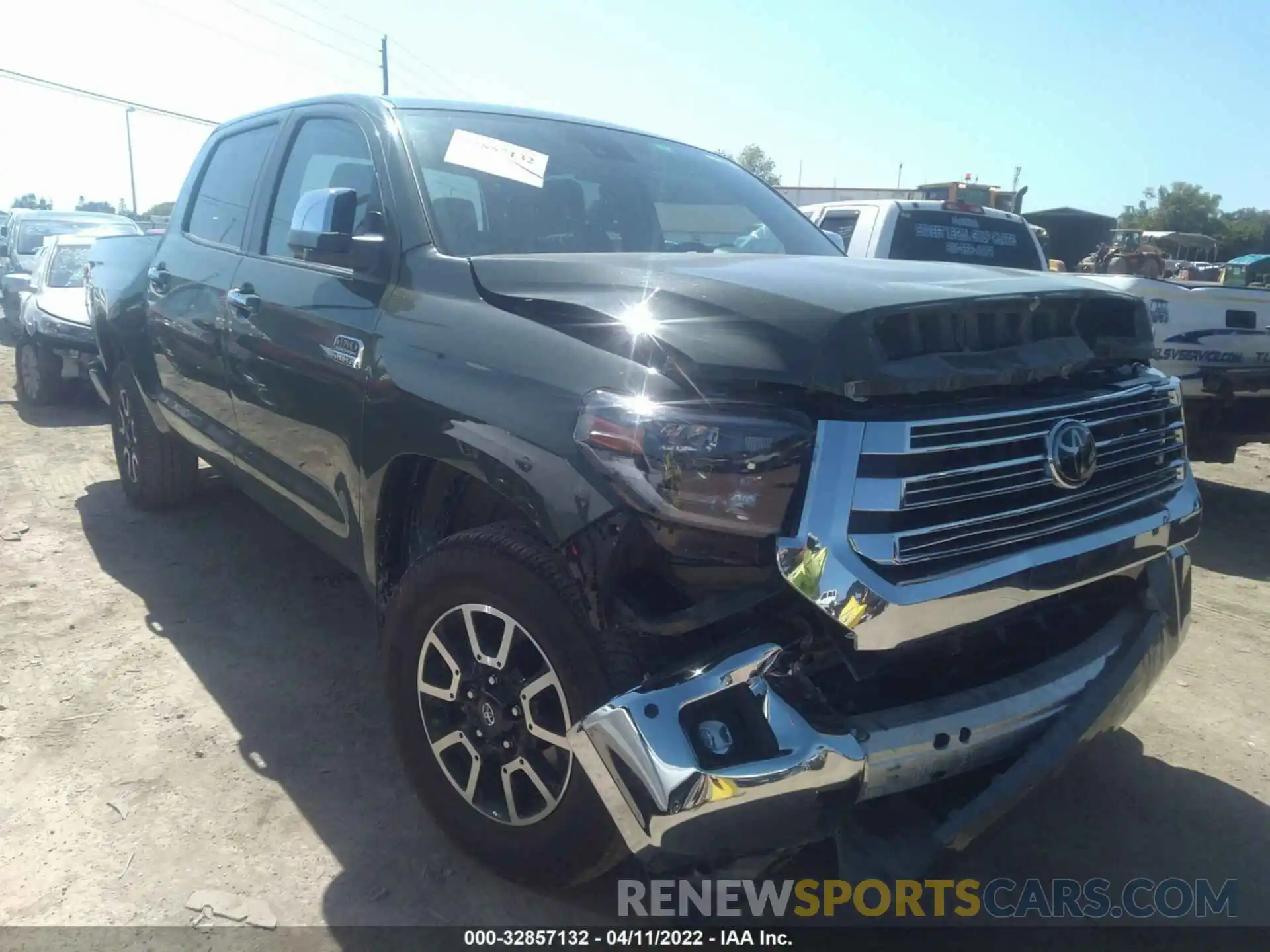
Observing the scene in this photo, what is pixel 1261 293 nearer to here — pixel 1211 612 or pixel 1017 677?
pixel 1211 612

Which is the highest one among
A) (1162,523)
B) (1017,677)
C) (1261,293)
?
(1261,293)

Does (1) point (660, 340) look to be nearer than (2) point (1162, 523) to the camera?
Yes

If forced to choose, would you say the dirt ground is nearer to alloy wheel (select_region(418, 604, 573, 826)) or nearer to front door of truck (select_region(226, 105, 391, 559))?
alloy wheel (select_region(418, 604, 573, 826))

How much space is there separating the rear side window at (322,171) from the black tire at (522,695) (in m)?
1.20

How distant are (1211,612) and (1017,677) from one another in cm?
304

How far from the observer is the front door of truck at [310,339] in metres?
2.94

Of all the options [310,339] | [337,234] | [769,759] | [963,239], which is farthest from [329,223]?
[963,239]

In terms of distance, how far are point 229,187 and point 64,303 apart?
20.3 feet

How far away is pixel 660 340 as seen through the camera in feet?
6.81

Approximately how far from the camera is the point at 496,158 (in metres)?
3.10

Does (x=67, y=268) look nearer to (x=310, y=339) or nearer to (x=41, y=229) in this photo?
(x=41, y=229)

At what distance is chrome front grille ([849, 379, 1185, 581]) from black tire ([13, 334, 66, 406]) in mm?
9248

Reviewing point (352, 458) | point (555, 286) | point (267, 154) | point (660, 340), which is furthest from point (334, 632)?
point (660, 340)

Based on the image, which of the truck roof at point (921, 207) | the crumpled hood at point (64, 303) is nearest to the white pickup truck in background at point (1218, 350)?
the truck roof at point (921, 207)
